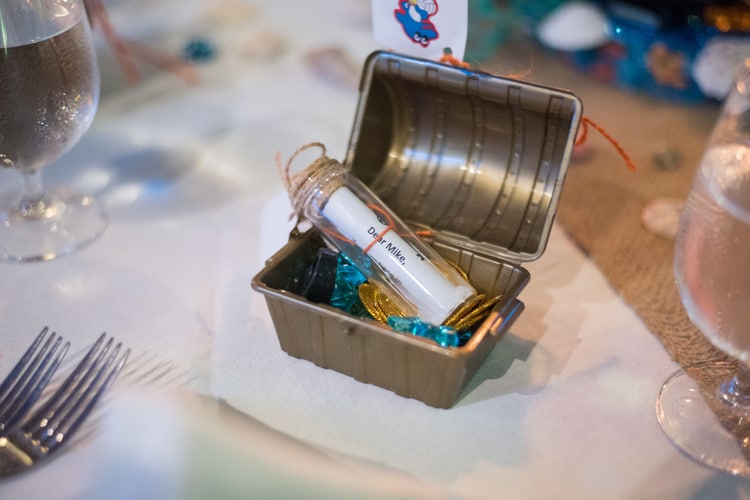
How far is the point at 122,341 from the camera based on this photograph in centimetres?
72

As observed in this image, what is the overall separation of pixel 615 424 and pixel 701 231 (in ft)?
0.62

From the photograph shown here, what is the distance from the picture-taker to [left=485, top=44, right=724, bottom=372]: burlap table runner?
30.3 inches

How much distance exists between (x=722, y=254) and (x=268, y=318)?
0.41 meters

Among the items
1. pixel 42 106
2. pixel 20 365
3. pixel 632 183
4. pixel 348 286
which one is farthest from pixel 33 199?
pixel 632 183

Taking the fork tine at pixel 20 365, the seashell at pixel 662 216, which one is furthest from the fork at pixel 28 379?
the seashell at pixel 662 216

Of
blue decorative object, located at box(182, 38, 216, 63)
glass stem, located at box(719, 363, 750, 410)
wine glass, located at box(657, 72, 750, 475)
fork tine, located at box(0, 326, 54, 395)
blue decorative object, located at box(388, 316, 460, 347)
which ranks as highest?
wine glass, located at box(657, 72, 750, 475)

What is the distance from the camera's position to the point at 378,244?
699mm

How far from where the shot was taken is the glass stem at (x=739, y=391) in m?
0.67

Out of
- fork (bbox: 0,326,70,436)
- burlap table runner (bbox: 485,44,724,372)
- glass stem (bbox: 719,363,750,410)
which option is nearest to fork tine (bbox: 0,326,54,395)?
fork (bbox: 0,326,70,436)

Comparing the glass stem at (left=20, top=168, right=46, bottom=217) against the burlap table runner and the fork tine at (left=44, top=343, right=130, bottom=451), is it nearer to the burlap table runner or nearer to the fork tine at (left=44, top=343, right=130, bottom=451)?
the fork tine at (left=44, top=343, right=130, bottom=451)

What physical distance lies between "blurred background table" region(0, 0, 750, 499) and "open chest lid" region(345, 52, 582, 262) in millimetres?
64

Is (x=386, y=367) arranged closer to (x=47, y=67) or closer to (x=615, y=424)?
(x=615, y=424)

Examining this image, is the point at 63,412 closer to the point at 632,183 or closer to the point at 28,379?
the point at 28,379

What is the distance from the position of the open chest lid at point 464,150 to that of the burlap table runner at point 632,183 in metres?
0.05
